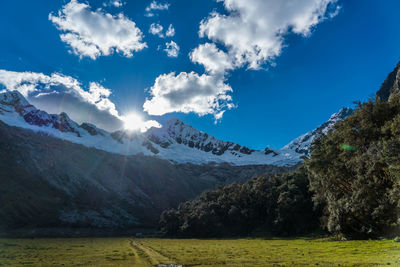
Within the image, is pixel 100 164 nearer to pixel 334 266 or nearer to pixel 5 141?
pixel 5 141

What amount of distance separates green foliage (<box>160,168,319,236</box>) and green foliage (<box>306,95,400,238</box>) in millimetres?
25233

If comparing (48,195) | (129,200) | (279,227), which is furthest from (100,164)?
(279,227)

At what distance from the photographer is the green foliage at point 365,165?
2339cm

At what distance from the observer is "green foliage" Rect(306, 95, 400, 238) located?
23391 mm

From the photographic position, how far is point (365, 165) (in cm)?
2633

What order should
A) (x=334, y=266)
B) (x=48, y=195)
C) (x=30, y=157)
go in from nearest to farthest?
(x=334, y=266)
(x=48, y=195)
(x=30, y=157)

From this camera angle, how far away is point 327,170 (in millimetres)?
32562

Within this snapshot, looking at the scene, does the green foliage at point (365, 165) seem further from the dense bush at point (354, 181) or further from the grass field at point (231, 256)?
the grass field at point (231, 256)

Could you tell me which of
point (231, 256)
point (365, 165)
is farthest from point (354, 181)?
point (231, 256)

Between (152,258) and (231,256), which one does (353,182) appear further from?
(152,258)

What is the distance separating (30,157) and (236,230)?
10257cm

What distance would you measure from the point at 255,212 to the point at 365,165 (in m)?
52.0

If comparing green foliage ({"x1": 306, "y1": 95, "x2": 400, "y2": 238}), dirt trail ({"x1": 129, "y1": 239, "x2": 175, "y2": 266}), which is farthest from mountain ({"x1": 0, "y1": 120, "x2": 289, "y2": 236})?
green foliage ({"x1": 306, "y1": 95, "x2": 400, "y2": 238})

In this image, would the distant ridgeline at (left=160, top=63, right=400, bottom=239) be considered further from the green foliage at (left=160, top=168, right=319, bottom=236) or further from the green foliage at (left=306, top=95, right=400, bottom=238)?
the green foliage at (left=160, top=168, right=319, bottom=236)
